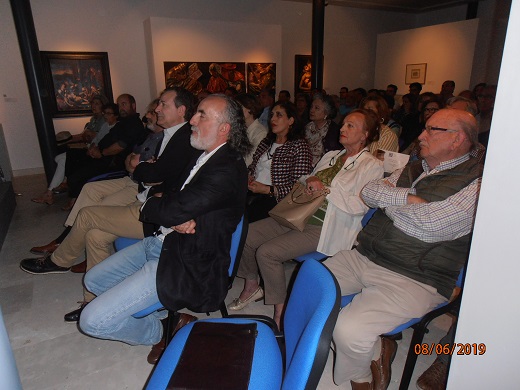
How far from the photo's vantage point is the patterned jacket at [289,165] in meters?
2.67

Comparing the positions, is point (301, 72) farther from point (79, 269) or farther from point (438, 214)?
point (438, 214)

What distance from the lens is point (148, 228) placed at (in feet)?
7.42

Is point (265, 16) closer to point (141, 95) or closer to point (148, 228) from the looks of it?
point (141, 95)

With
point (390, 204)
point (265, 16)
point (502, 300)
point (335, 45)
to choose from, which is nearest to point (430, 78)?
point (335, 45)

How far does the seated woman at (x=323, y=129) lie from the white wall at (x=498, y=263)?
2528 mm

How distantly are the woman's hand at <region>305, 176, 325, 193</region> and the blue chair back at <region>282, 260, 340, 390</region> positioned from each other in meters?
1.03

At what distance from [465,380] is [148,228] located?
6.09ft

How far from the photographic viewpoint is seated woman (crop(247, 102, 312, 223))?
270cm

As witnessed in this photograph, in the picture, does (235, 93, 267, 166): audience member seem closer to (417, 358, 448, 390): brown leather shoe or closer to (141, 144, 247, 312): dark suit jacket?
(141, 144, 247, 312): dark suit jacket

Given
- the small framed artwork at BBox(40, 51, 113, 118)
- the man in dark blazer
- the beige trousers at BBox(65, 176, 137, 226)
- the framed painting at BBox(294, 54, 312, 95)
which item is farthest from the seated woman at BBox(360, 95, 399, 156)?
the framed painting at BBox(294, 54, 312, 95)

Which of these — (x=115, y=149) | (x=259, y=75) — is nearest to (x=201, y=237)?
(x=115, y=149)

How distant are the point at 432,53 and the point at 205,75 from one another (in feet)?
18.9

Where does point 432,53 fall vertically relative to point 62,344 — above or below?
above

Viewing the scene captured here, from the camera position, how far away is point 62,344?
7.07ft
